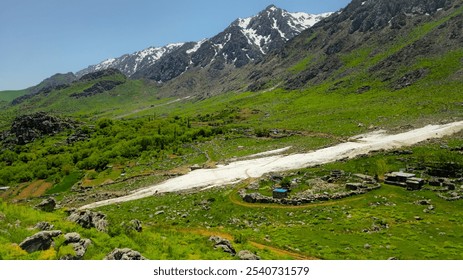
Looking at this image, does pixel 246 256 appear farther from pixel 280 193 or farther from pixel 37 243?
pixel 280 193

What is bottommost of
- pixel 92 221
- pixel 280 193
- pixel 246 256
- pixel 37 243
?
pixel 280 193

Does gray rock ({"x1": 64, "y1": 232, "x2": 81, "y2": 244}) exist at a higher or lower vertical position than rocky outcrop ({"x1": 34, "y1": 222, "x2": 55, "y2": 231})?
lower

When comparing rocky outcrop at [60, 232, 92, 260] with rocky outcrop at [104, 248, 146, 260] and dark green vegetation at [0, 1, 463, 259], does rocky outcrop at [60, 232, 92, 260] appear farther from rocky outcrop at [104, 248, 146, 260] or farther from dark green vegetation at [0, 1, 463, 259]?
rocky outcrop at [104, 248, 146, 260]

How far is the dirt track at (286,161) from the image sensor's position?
65062mm

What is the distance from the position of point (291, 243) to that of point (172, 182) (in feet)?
137

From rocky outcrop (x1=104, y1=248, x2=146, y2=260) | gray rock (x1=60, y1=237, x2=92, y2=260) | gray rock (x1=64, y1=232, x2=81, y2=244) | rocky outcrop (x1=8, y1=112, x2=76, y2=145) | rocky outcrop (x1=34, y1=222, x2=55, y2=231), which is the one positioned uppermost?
rocky outcrop (x1=8, y1=112, x2=76, y2=145)

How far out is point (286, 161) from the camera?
76.7 metres

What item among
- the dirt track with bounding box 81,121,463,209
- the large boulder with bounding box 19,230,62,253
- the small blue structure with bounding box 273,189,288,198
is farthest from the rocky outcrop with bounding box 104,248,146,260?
the dirt track with bounding box 81,121,463,209

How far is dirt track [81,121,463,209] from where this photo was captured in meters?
Result: 65.1

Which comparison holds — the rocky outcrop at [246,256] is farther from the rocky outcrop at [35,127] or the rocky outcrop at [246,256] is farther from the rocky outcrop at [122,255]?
the rocky outcrop at [35,127]

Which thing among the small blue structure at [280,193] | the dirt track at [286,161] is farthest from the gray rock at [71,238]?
the dirt track at [286,161]

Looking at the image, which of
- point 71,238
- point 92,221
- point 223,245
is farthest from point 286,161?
point 71,238

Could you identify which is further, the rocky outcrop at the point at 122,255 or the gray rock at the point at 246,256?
the gray rock at the point at 246,256

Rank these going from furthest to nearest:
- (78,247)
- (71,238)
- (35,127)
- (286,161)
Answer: (35,127)
(286,161)
(71,238)
(78,247)
